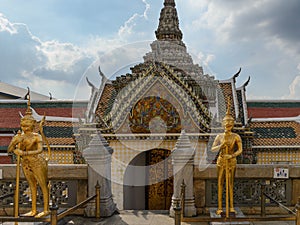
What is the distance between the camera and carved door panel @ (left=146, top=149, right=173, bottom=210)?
10789 mm

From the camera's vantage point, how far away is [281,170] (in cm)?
677

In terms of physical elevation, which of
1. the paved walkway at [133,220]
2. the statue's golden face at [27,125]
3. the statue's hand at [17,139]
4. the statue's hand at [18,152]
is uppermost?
the statue's golden face at [27,125]

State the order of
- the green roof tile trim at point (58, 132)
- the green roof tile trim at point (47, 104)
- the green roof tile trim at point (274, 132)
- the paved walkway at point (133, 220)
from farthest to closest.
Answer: the green roof tile trim at point (47, 104) < the green roof tile trim at point (58, 132) < the green roof tile trim at point (274, 132) < the paved walkway at point (133, 220)

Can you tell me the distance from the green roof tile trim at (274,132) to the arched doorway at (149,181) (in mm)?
5506

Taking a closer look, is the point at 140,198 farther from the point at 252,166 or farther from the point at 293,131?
the point at 293,131

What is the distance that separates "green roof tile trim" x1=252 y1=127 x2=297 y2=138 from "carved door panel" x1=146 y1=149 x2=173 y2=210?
5.45 metres

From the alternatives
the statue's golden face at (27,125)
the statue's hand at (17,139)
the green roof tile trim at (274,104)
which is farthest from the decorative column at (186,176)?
the green roof tile trim at (274,104)

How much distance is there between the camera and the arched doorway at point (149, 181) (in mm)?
10812

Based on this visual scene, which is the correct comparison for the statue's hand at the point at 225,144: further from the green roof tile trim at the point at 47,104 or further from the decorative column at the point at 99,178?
the green roof tile trim at the point at 47,104

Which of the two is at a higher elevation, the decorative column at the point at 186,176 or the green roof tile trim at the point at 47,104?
the green roof tile trim at the point at 47,104

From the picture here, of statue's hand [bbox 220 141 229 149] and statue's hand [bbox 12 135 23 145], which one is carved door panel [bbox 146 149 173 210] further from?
statue's hand [bbox 12 135 23 145]

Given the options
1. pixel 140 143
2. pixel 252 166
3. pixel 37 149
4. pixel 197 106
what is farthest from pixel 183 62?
pixel 37 149

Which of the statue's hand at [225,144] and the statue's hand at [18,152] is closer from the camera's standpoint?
the statue's hand at [18,152]

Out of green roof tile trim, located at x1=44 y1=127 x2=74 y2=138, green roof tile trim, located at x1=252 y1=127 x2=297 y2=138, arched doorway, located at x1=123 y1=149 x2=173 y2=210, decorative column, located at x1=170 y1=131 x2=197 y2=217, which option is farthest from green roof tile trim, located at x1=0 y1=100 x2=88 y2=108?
decorative column, located at x1=170 y1=131 x2=197 y2=217
